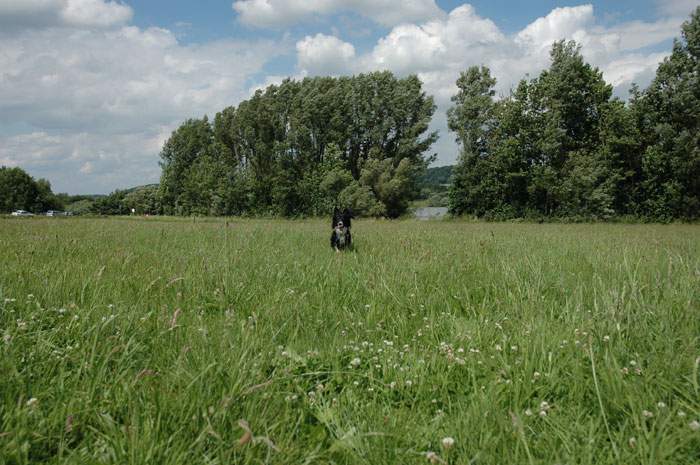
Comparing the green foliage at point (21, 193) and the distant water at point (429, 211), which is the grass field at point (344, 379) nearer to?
the distant water at point (429, 211)

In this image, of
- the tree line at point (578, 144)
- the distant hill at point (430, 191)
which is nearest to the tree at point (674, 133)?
the tree line at point (578, 144)

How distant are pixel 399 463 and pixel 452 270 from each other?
4.21 metres

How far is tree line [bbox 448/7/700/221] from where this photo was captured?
31.6 meters

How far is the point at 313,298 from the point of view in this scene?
4516 mm

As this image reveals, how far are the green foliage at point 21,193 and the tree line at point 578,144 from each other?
122867 mm

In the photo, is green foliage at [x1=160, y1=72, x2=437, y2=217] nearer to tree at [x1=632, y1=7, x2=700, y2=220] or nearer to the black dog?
tree at [x1=632, y1=7, x2=700, y2=220]

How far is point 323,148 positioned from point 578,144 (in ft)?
93.1

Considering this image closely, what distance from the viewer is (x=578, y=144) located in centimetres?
3716

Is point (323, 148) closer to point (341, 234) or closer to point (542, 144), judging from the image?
point (542, 144)

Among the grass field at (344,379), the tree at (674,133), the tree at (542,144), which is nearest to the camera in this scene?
the grass field at (344,379)

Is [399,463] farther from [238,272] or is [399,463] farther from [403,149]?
[403,149]

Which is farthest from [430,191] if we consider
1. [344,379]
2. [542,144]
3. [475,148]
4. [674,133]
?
[344,379]

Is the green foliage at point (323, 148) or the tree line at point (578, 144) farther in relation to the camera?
the green foliage at point (323, 148)

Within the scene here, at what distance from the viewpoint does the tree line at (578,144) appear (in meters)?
31.6
